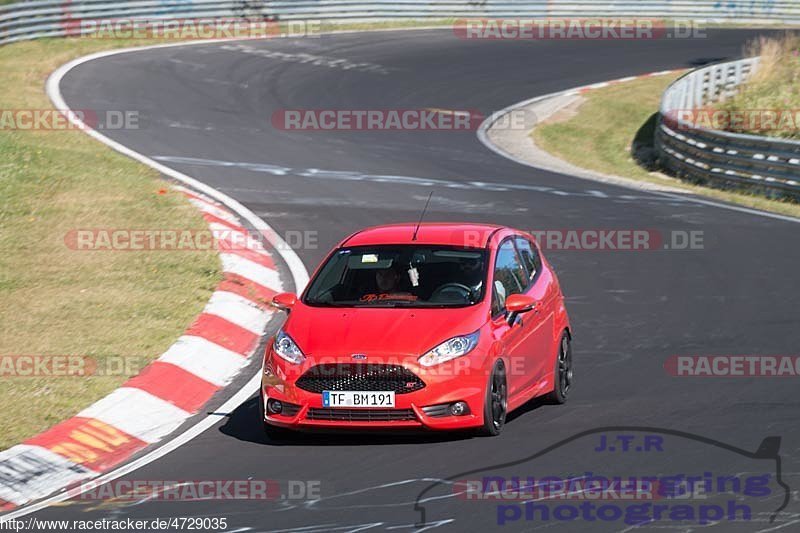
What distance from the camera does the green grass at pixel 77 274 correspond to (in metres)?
11.1

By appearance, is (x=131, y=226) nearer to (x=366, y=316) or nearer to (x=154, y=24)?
(x=366, y=316)

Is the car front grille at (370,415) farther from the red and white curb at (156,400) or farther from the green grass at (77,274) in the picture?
the green grass at (77,274)

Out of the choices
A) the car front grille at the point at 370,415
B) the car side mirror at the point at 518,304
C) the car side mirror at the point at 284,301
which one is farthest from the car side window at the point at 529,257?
the car front grille at the point at 370,415

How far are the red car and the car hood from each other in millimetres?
10

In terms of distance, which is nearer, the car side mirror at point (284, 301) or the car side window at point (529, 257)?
the car side mirror at point (284, 301)

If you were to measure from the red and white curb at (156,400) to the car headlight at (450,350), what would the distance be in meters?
2.15

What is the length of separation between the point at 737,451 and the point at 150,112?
20.3m

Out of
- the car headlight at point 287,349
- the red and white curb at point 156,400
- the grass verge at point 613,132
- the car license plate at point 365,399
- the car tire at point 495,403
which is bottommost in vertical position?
the grass verge at point 613,132

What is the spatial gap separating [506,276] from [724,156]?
13.4 m

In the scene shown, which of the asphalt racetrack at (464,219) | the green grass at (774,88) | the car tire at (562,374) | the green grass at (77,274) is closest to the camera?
the asphalt racetrack at (464,219)

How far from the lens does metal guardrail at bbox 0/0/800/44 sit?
35531 millimetres

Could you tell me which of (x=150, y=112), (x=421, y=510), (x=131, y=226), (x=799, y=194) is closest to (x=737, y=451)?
(x=421, y=510)

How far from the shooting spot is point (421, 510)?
303 inches

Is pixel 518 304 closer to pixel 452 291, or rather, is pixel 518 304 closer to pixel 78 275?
pixel 452 291
